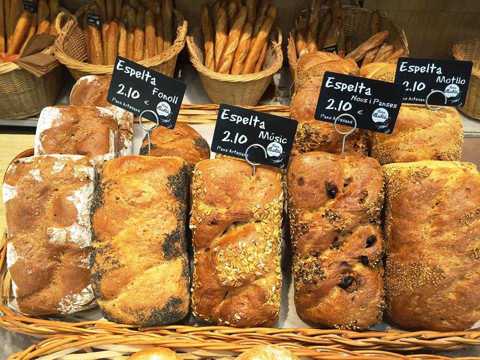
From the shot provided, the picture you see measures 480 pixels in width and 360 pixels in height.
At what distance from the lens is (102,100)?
2.02 m

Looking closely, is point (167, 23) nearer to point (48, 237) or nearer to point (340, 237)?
point (48, 237)

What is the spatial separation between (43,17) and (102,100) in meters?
1.40

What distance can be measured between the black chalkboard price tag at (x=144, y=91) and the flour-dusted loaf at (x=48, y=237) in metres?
0.29

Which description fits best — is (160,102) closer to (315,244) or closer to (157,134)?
(157,134)

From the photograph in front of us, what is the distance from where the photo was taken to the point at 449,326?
145cm

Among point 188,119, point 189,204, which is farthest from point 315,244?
point 188,119

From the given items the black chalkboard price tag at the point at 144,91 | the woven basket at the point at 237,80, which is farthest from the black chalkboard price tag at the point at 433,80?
the woven basket at the point at 237,80

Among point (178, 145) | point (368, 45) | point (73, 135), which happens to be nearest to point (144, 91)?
point (178, 145)

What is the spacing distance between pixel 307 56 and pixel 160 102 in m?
0.66

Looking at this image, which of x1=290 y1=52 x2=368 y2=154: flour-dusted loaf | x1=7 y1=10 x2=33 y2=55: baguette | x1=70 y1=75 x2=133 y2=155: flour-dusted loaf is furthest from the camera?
x1=7 y1=10 x2=33 y2=55: baguette

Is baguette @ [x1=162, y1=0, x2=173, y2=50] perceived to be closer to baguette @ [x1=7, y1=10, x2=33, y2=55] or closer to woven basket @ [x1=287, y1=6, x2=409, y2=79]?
woven basket @ [x1=287, y1=6, x2=409, y2=79]

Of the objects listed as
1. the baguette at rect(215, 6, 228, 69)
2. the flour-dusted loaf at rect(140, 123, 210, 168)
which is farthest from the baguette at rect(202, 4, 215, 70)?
the flour-dusted loaf at rect(140, 123, 210, 168)

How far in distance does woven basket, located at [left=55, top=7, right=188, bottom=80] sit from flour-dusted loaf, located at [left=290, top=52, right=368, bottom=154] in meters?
1.13

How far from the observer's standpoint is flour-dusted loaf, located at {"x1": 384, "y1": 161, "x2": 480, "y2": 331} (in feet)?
4.58
